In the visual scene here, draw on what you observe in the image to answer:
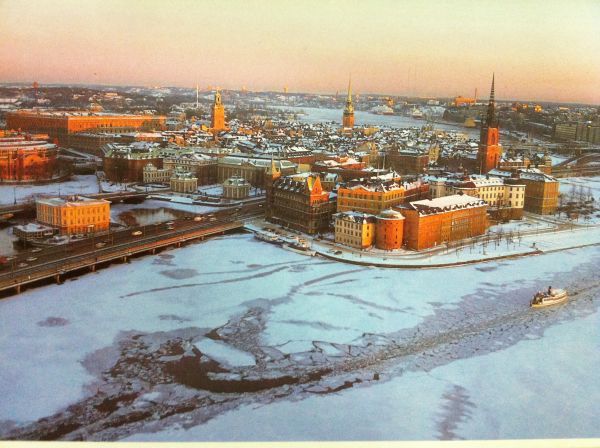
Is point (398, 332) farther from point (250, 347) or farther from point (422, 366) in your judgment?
point (250, 347)

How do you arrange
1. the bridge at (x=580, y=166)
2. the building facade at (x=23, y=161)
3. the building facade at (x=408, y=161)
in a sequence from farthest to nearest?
the building facade at (x=408, y=161) → the bridge at (x=580, y=166) → the building facade at (x=23, y=161)

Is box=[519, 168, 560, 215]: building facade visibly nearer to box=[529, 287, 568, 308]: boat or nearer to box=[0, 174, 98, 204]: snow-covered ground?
box=[529, 287, 568, 308]: boat

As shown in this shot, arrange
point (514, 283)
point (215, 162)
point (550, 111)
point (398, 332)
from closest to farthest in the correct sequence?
point (398, 332), point (514, 283), point (550, 111), point (215, 162)

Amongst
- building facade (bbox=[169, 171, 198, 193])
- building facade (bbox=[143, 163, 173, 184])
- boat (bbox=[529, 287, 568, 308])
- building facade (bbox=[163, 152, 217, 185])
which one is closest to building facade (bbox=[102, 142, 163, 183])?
building facade (bbox=[143, 163, 173, 184])

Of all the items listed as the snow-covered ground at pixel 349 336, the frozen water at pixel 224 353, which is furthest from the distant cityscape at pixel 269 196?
the snow-covered ground at pixel 349 336

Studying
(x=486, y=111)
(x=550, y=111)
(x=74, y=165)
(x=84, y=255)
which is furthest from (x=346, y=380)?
(x=74, y=165)

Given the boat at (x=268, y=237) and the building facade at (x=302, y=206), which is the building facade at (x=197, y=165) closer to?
the building facade at (x=302, y=206)

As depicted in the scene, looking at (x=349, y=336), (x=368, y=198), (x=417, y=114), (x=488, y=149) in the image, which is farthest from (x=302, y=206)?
(x=488, y=149)
